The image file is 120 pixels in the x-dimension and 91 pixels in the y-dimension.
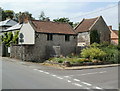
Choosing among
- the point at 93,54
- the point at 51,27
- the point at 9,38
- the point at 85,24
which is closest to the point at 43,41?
the point at 51,27

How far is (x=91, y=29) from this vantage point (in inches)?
1613

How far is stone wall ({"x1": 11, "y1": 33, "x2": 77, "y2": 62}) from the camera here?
2716cm

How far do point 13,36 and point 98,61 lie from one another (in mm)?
17774

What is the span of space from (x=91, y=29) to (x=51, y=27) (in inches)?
508

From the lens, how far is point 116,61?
26.0 m

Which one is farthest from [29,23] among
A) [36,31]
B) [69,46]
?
[69,46]

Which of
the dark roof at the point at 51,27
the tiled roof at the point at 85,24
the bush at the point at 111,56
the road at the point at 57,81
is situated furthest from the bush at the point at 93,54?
the tiled roof at the point at 85,24

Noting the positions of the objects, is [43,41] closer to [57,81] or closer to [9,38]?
[9,38]

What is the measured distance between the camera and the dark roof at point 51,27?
28627 mm

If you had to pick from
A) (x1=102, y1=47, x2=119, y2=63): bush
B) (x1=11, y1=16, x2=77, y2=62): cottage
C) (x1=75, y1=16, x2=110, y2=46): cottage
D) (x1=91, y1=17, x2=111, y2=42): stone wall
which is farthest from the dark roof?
(x1=91, y1=17, x2=111, y2=42): stone wall

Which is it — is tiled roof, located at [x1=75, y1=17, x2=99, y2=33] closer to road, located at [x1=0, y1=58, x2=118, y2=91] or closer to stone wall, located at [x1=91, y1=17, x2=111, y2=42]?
stone wall, located at [x1=91, y1=17, x2=111, y2=42]

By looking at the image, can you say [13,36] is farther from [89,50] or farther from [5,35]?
[89,50]

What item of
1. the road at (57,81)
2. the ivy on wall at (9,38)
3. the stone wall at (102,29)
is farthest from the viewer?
the stone wall at (102,29)

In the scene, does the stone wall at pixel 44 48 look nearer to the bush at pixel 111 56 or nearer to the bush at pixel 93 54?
the bush at pixel 93 54
